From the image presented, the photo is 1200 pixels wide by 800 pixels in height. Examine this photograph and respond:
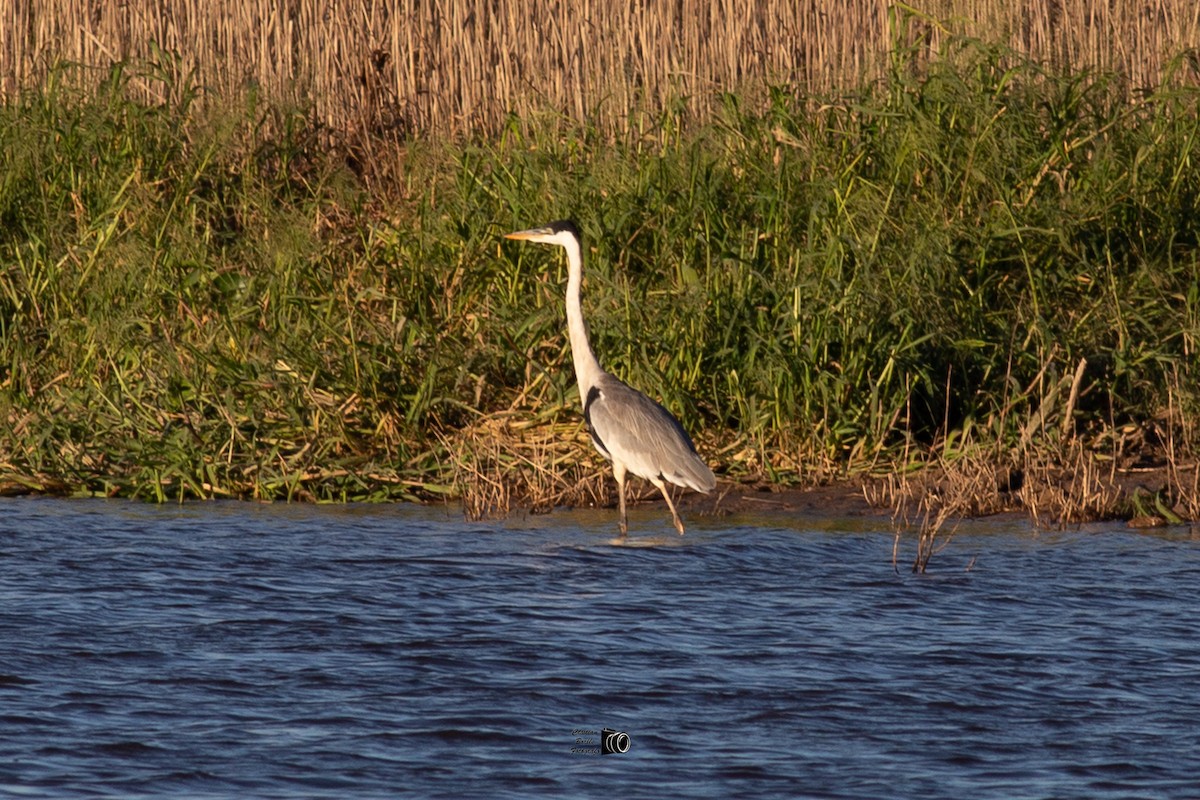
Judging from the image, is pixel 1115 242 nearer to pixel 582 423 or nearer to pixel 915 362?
pixel 915 362

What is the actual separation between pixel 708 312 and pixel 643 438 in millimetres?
1093

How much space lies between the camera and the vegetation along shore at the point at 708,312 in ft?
27.1

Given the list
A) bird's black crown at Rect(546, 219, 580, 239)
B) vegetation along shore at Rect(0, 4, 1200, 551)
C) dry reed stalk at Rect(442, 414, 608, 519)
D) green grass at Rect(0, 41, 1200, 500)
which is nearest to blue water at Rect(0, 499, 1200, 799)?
dry reed stalk at Rect(442, 414, 608, 519)

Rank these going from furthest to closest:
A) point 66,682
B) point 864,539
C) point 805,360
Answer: point 805,360 < point 864,539 < point 66,682

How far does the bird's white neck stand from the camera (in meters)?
8.12

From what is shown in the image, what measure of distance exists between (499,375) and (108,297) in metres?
2.06

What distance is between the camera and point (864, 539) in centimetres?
755

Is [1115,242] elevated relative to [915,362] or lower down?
elevated

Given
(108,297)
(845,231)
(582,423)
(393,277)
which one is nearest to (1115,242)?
(845,231)

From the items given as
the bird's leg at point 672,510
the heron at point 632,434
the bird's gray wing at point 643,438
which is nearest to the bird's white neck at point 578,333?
the heron at point 632,434

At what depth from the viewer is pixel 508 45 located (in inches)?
446

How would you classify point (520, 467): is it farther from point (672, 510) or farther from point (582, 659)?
point (582, 659)

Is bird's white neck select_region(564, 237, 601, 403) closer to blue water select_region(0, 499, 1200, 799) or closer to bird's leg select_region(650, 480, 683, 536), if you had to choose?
bird's leg select_region(650, 480, 683, 536)

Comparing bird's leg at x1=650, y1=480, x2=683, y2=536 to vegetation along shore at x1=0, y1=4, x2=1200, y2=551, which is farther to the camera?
vegetation along shore at x1=0, y1=4, x2=1200, y2=551
